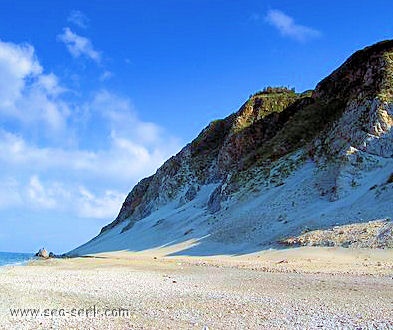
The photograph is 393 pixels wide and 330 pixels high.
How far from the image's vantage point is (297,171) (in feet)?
133

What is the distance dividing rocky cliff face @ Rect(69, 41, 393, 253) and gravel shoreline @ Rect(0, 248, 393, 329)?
7999 mm

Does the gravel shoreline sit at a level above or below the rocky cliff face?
below

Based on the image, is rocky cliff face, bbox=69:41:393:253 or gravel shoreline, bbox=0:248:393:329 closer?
gravel shoreline, bbox=0:248:393:329

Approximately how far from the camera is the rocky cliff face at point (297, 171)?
3209 cm

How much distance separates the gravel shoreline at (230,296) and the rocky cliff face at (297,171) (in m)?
8.00

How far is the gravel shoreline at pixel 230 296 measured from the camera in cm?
1078

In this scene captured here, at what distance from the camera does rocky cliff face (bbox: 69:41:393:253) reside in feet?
105

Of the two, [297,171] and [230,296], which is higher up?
[297,171]

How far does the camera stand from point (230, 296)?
47.2ft

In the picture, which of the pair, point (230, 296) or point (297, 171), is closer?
point (230, 296)

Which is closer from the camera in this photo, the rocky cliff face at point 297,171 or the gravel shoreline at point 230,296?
the gravel shoreline at point 230,296

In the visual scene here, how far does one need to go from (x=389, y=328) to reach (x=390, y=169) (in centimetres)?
2444

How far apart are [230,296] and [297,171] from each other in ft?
90.6

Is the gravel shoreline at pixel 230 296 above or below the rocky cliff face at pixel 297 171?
below
